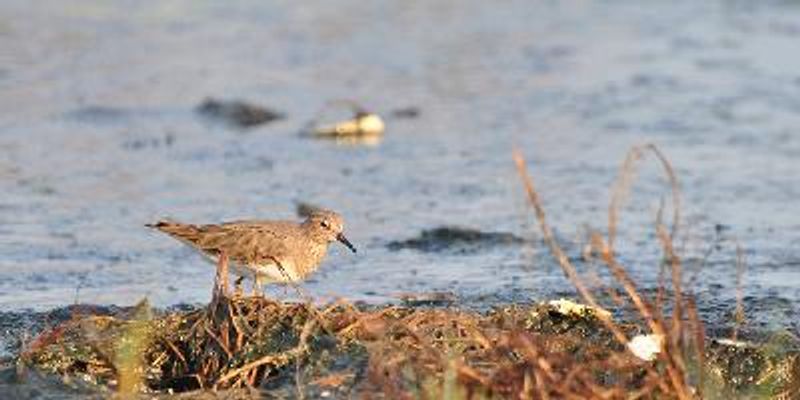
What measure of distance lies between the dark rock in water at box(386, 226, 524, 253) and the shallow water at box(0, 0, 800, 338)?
0.10m

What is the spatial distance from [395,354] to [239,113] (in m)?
7.73

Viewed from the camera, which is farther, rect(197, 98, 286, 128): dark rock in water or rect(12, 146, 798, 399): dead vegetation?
rect(197, 98, 286, 128): dark rock in water

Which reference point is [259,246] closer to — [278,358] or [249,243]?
[249,243]

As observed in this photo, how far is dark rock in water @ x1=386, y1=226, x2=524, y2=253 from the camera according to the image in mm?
9664

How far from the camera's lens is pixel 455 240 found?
386 inches

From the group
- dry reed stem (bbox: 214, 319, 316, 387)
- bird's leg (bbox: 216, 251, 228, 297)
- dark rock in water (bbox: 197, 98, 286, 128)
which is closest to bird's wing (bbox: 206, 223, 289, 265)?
bird's leg (bbox: 216, 251, 228, 297)

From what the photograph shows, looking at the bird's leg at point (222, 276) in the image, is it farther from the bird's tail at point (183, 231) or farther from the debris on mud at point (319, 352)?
the bird's tail at point (183, 231)

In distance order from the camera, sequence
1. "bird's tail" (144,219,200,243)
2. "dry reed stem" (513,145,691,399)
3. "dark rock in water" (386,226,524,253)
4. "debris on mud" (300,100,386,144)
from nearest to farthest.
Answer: "dry reed stem" (513,145,691,399), "bird's tail" (144,219,200,243), "dark rock in water" (386,226,524,253), "debris on mud" (300,100,386,144)

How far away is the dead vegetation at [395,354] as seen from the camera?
5.62 m

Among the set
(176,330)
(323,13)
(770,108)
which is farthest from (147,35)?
(176,330)

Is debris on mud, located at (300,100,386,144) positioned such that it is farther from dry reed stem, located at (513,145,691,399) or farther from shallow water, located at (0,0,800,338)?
dry reed stem, located at (513,145,691,399)

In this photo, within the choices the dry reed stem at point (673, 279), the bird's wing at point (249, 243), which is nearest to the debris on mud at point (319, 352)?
the dry reed stem at point (673, 279)

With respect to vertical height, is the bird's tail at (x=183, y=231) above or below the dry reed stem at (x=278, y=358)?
above

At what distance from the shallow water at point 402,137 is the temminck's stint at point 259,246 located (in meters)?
0.59
